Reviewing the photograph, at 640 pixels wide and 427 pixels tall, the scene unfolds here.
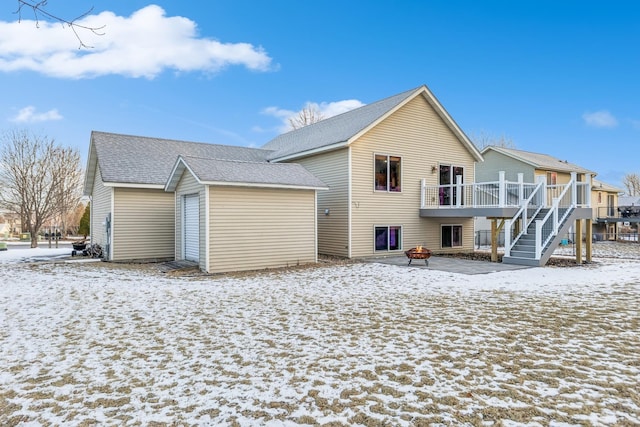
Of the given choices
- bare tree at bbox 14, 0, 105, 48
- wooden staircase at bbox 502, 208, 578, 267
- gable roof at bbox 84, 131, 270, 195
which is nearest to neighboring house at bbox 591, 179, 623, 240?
wooden staircase at bbox 502, 208, 578, 267

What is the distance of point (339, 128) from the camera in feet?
55.4

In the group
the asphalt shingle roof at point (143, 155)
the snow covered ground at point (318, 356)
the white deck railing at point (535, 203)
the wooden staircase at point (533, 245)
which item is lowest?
the snow covered ground at point (318, 356)

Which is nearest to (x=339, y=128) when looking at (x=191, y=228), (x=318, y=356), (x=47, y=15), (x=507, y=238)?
(x=191, y=228)

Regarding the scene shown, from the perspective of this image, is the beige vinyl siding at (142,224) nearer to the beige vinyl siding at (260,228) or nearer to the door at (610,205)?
the beige vinyl siding at (260,228)

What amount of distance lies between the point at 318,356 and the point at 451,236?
14.4 m

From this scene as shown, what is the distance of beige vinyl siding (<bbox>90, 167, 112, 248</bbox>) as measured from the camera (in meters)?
15.4

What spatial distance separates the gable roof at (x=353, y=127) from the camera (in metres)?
15.0

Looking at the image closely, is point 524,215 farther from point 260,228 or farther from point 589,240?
point 260,228

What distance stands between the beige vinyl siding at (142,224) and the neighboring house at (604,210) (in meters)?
30.8

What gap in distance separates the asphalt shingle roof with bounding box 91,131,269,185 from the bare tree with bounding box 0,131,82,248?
13986 millimetres

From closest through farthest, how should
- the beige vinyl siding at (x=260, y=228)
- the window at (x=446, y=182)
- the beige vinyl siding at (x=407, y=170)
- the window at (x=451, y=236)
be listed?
the beige vinyl siding at (x=260, y=228), the beige vinyl siding at (x=407, y=170), the window at (x=446, y=182), the window at (x=451, y=236)

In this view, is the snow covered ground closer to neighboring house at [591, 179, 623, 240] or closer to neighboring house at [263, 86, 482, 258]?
neighboring house at [263, 86, 482, 258]

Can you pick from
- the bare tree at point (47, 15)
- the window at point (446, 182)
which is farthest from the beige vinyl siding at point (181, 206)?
the window at point (446, 182)

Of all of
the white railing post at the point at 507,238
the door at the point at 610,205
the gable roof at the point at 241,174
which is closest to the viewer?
the gable roof at the point at 241,174
